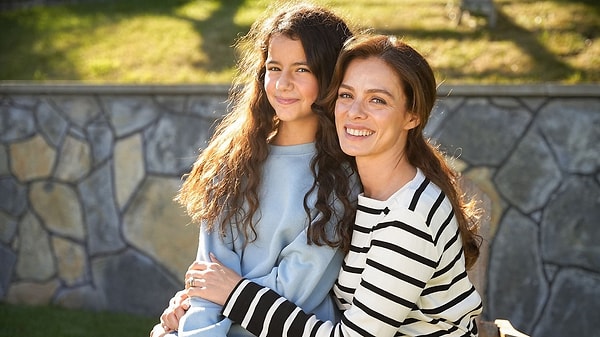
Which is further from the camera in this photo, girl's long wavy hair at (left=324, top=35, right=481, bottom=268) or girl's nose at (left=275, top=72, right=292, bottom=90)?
girl's nose at (left=275, top=72, right=292, bottom=90)

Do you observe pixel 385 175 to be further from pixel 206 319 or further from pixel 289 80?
pixel 206 319

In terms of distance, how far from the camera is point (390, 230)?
80.3 inches

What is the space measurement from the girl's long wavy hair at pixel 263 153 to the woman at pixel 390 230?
0.35 ft

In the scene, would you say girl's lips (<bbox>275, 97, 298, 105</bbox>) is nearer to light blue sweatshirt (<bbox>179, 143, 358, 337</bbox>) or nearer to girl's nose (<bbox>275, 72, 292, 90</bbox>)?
girl's nose (<bbox>275, 72, 292, 90</bbox>)

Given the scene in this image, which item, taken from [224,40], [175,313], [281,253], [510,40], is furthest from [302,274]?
[224,40]

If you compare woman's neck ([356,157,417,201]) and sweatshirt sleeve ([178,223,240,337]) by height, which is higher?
woman's neck ([356,157,417,201])

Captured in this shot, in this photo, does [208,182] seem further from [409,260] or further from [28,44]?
[28,44]

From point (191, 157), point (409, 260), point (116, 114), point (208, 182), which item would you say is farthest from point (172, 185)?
point (409, 260)

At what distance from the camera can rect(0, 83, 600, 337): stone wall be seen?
12.7ft

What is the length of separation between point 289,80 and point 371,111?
326mm

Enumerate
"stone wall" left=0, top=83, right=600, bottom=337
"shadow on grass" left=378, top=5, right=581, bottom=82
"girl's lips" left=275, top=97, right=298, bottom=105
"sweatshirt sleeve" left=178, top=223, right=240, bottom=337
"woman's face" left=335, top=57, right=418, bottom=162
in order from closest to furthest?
"woman's face" left=335, top=57, right=418, bottom=162
"sweatshirt sleeve" left=178, top=223, right=240, bottom=337
"girl's lips" left=275, top=97, right=298, bottom=105
"stone wall" left=0, top=83, right=600, bottom=337
"shadow on grass" left=378, top=5, right=581, bottom=82

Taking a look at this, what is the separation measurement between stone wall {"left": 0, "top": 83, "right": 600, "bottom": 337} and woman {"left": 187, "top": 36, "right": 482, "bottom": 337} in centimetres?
175

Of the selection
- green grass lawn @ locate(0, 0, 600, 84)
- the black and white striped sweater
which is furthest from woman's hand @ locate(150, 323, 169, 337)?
green grass lawn @ locate(0, 0, 600, 84)

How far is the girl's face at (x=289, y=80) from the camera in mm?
2334
